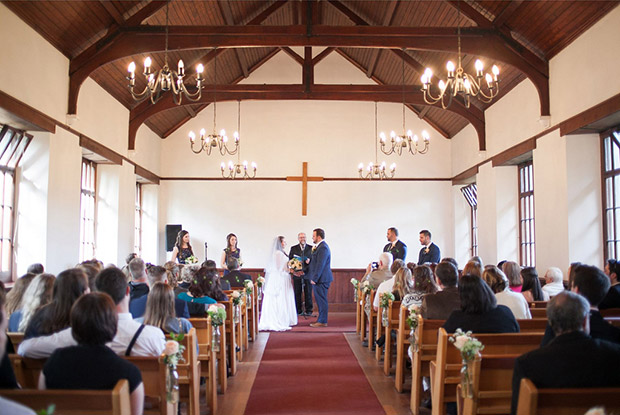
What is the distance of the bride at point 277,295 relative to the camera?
33.0ft

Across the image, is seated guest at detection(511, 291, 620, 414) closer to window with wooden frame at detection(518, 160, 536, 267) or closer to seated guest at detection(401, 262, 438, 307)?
seated guest at detection(401, 262, 438, 307)

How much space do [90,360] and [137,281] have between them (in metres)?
2.81

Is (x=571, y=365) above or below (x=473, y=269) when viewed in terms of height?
below

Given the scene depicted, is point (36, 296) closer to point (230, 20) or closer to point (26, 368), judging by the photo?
point (26, 368)

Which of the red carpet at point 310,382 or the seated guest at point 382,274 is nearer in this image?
the red carpet at point 310,382

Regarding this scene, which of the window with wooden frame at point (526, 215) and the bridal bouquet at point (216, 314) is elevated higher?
the window with wooden frame at point (526, 215)

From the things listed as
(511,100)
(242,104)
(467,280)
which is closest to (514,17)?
(511,100)

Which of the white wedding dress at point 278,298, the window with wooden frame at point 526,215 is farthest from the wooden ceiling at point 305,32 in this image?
the white wedding dress at point 278,298

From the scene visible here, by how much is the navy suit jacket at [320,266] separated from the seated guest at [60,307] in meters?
7.21

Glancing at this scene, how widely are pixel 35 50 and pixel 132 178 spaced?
15.8 feet

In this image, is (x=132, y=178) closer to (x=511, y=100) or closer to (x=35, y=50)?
(x=35, y=50)

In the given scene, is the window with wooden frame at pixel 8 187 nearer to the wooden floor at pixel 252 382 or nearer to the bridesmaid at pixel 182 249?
the wooden floor at pixel 252 382

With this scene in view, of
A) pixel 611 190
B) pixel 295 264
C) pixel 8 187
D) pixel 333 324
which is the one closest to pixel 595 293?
pixel 611 190

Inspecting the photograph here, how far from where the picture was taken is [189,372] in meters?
4.28
